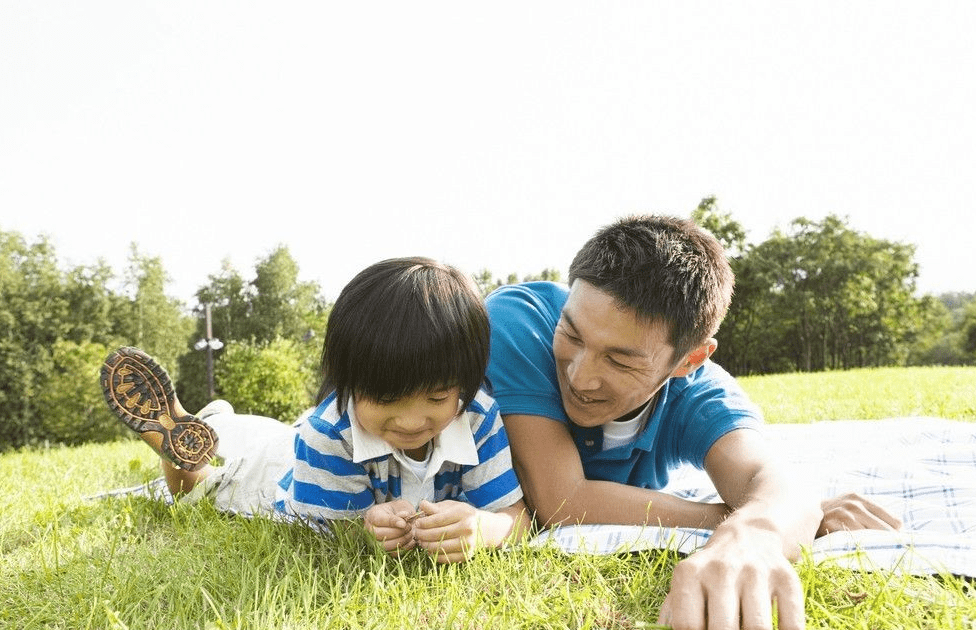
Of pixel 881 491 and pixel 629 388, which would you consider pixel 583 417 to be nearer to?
pixel 629 388

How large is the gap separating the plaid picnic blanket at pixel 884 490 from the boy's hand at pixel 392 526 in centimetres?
44

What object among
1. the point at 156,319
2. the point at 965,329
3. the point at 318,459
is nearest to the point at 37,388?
the point at 156,319

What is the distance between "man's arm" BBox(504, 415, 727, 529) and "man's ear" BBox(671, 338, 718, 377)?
20.7 inches

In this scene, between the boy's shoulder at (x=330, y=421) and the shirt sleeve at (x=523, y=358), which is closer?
the boy's shoulder at (x=330, y=421)

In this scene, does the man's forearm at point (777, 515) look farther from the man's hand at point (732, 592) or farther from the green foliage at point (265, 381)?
the green foliage at point (265, 381)

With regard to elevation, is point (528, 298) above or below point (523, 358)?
above

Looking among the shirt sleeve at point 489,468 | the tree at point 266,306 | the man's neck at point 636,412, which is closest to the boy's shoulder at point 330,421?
the shirt sleeve at point 489,468

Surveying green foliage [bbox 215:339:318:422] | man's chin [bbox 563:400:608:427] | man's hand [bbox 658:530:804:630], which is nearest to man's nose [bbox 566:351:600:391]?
man's chin [bbox 563:400:608:427]

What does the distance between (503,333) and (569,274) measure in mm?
404

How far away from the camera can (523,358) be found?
8.81 ft

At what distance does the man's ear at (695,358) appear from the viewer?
282cm

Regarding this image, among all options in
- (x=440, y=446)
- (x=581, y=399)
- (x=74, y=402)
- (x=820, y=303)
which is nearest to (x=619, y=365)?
(x=581, y=399)

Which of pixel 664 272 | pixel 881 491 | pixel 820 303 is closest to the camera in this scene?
pixel 664 272

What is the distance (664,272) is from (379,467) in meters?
1.25
